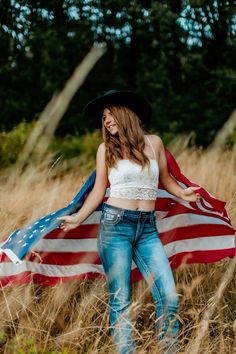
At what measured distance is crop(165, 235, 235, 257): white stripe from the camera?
12.5 feet

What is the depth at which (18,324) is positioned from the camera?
10.1 feet

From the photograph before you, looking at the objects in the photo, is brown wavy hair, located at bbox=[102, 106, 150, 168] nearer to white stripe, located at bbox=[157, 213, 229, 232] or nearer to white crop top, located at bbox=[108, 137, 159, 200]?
white crop top, located at bbox=[108, 137, 159, 200]

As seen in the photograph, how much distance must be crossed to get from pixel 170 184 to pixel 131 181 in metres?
0.42

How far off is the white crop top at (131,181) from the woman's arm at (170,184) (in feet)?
0.78

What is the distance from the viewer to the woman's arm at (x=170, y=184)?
3.37 meters

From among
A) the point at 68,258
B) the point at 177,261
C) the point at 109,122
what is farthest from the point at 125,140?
the point at 177,261

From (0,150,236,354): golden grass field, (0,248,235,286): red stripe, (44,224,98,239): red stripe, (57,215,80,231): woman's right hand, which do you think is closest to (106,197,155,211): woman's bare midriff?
(57,215,80,231): woman's right hand

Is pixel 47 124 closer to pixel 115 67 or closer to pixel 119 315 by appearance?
pixel 119 315

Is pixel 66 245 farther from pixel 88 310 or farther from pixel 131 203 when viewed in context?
pixel 131 203

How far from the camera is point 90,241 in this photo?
376 cm

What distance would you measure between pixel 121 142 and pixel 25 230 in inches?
33.3

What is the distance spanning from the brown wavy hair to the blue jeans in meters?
0.30

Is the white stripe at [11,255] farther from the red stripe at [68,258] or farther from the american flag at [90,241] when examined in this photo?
the red stripe at [68,258]

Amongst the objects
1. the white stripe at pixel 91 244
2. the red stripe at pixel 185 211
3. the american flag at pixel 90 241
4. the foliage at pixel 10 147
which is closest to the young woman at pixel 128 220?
the american flag at pixel 90 241
